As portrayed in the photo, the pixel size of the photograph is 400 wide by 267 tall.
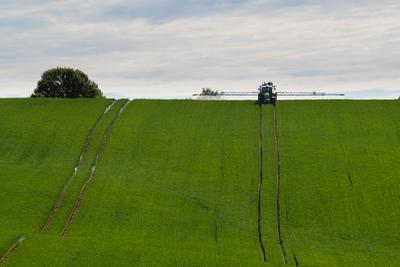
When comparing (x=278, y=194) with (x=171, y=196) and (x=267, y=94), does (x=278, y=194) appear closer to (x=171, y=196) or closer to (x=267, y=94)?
(x=171, y=196)

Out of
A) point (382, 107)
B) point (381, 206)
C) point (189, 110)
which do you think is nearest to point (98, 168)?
point (189, 110)

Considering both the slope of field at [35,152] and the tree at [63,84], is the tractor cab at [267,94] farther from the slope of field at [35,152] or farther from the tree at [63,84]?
the tree at [63,84]

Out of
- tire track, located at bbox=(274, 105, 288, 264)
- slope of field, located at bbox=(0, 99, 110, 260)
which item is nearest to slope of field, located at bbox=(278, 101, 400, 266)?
tire track, located at bbox=(274, 105, 288, 264)

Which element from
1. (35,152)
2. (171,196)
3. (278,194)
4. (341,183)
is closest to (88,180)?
(171,196)

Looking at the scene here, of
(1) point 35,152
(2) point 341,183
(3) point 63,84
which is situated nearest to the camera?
(2) point 341,183

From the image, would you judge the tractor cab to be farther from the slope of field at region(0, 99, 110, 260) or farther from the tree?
the tree

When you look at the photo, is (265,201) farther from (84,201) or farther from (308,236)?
(84,201)
